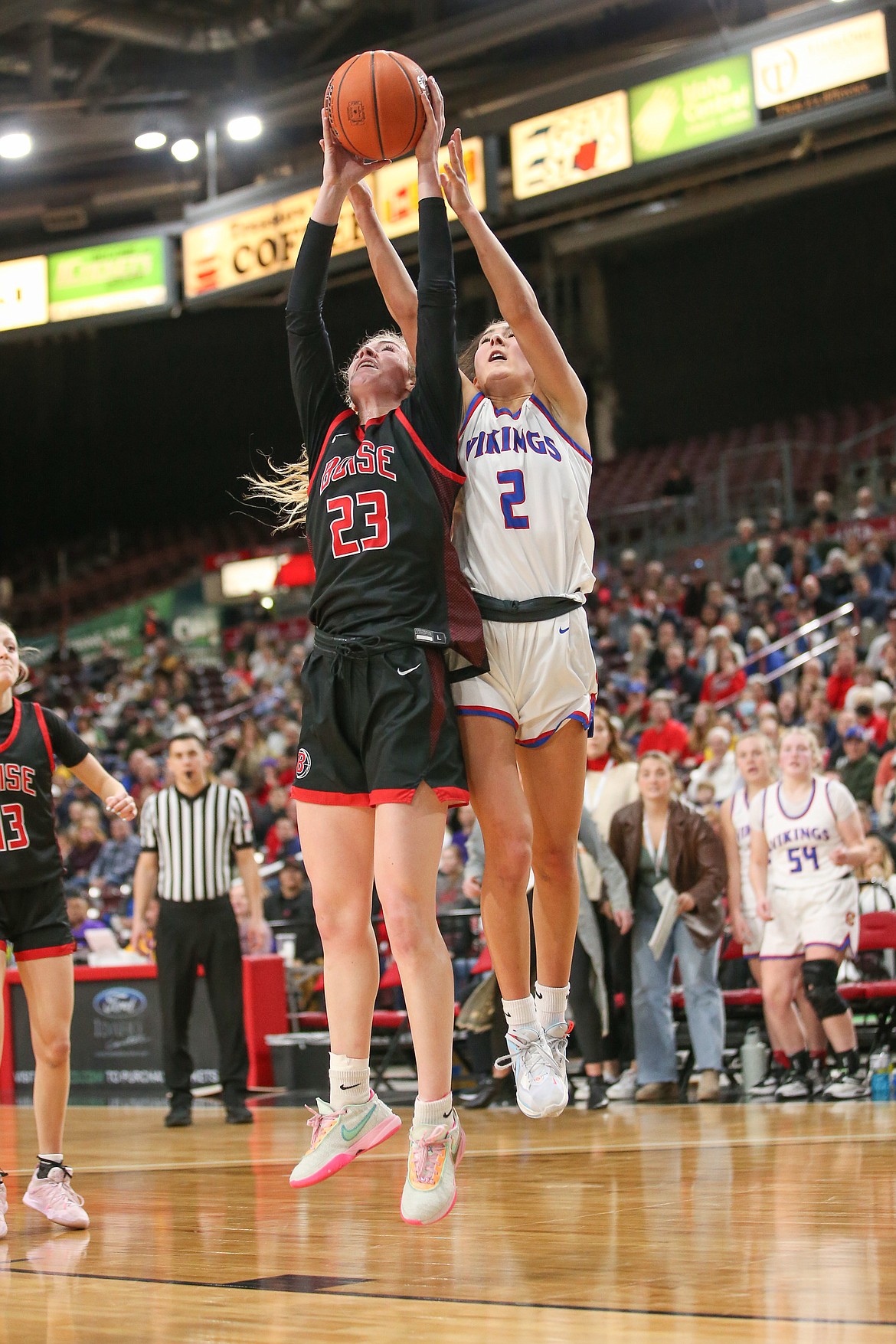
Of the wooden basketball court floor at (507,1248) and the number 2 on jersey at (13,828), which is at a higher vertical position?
the number 2 on jersey at (13,828)

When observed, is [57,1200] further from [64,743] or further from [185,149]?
[185,149]

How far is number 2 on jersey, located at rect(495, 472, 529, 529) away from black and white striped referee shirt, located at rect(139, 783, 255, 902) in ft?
14.4

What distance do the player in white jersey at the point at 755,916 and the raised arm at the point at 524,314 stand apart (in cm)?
413

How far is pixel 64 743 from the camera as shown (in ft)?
16.1

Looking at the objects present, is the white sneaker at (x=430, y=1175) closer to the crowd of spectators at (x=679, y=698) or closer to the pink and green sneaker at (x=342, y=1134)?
the pink and green sneaker at (x=342, y=1134)

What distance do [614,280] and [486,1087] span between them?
17.8m

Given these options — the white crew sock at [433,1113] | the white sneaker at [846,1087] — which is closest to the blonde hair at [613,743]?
the white sneaker at [846,1087]


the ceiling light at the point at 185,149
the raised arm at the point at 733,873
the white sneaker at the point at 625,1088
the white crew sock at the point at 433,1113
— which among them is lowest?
the white sneaker at the point at 625,1088

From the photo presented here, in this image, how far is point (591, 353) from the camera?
23.4 m

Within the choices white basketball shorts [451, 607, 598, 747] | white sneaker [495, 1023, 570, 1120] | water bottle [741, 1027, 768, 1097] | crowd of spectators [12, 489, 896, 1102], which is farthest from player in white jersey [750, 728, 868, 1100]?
white basketball shorts [451, 607, 598, 747]

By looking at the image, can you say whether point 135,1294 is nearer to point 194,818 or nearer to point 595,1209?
point 595,1209

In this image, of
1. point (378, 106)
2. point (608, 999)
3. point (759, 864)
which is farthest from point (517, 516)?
point (608, 999)

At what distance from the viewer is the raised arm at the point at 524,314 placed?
392cm

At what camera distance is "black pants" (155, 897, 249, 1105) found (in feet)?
26.3
